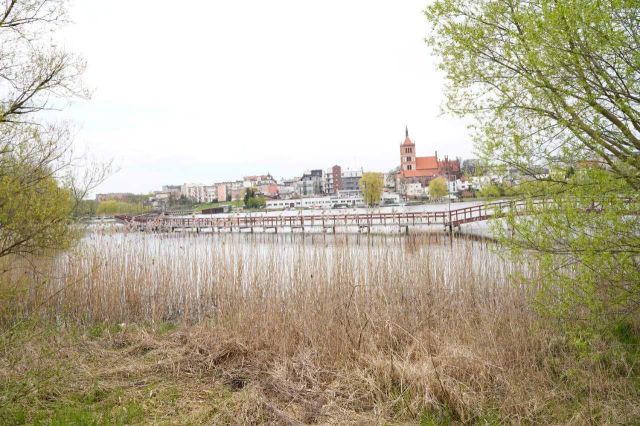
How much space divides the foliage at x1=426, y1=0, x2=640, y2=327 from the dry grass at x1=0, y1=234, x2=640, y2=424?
0.72 metres

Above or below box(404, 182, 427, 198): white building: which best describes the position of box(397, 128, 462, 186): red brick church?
above

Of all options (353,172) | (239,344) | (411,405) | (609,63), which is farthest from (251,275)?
(353,172)

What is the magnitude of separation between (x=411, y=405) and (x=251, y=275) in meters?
4.52

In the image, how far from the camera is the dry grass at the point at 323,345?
14.2 feet

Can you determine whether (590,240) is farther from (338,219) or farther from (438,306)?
(338,219)

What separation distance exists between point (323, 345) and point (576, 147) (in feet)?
11.9

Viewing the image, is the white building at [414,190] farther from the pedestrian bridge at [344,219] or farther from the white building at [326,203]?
the pedestrian bridge at [344,219]

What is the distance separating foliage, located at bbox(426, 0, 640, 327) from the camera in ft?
14.1

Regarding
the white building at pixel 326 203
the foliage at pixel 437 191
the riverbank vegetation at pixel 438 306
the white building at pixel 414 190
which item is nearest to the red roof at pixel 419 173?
the white building at pixel 414 190

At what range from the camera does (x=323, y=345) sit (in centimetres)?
566

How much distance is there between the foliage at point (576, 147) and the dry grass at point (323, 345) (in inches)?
28.4

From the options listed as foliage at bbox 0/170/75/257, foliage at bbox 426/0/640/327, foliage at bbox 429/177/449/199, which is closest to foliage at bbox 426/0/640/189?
foliage at bbox 426/0/640/327

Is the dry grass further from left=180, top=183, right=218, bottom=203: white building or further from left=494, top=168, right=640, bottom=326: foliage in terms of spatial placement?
left=180, top=183, right=218, bottom=203: white building

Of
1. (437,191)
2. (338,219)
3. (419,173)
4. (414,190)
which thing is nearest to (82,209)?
(338,219)
